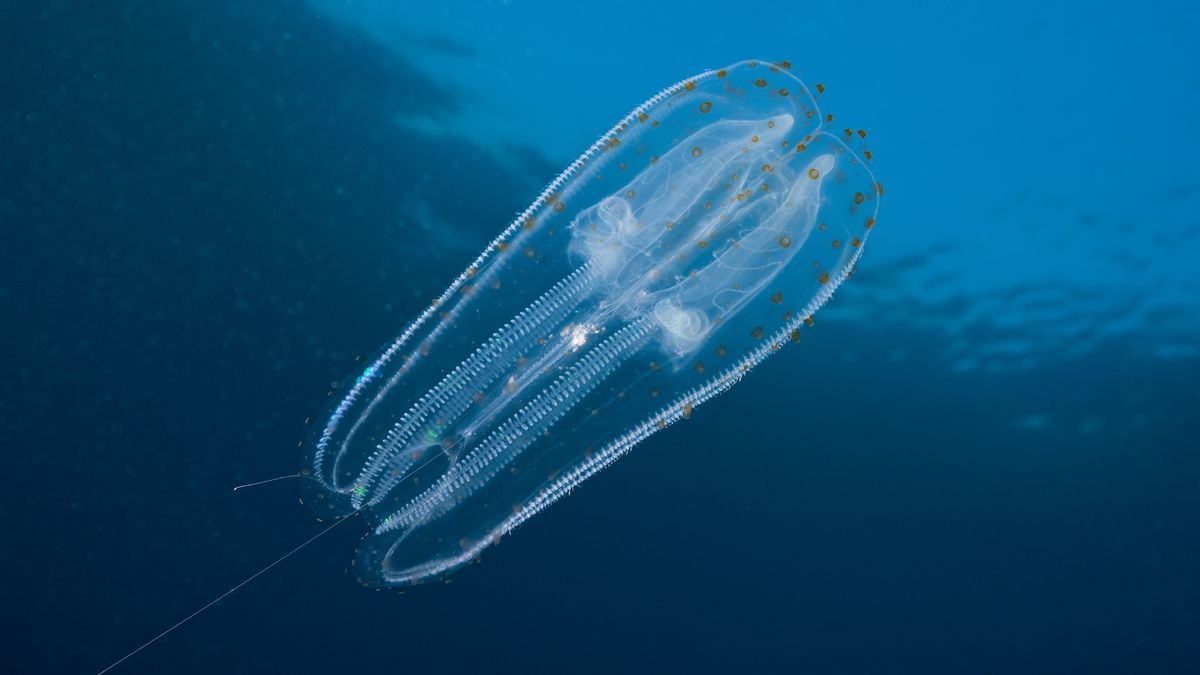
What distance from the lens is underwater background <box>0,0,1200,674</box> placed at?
5.81m

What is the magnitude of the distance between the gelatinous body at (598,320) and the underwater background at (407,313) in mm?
789

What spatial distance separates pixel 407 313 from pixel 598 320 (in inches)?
117

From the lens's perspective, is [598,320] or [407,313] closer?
[598,320]

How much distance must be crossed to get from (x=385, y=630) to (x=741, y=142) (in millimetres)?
6006

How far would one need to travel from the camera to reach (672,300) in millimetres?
4215

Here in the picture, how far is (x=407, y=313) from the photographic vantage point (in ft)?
21.4

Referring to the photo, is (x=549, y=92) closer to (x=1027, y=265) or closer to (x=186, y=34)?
(x=186, y=34)

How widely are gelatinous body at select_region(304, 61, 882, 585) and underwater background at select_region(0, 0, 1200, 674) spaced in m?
0.79

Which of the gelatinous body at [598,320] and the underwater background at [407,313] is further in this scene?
the underwater background at [407,313]

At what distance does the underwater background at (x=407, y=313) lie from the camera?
5.81 m

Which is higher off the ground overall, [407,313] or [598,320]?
[407,313]

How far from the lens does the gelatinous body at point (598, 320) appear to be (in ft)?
13.9

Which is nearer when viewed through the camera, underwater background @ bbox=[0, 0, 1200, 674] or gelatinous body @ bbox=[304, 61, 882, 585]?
gelatinous body @ bbox=[304, 61, 882, 585]

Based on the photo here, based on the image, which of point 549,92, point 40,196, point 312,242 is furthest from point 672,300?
point 40,196
